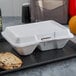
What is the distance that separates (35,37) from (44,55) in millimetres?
65

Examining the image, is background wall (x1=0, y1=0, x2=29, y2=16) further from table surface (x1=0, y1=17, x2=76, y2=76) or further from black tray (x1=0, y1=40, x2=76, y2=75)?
table surface (x1=0, y1=17, x2=76, y2=76)

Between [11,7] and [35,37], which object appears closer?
[35,37]

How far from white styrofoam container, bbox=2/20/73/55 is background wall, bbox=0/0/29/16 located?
349 mm

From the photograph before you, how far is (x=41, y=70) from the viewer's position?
1.99 ft

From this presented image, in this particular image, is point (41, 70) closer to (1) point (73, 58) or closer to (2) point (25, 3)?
(1) point (73, 58)

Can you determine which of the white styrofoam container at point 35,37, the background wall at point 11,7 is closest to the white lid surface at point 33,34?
the white styrofoam container at point 35,37

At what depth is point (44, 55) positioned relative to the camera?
0.67 m

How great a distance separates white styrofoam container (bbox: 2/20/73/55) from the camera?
0.64 meters

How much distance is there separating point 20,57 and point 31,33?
8 cm

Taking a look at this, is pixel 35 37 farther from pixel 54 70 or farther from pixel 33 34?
pixel 54 70

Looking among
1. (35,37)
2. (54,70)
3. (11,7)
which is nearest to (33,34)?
(35,37)

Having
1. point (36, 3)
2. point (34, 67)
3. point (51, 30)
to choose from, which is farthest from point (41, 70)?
point (36, 3)

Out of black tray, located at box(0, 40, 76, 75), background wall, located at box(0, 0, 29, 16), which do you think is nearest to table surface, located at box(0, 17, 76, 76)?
black tray, located at box(0, 40, 76, 75)

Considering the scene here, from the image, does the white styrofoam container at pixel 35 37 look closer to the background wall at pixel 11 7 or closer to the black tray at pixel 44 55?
the black tray at pixel 44 55
